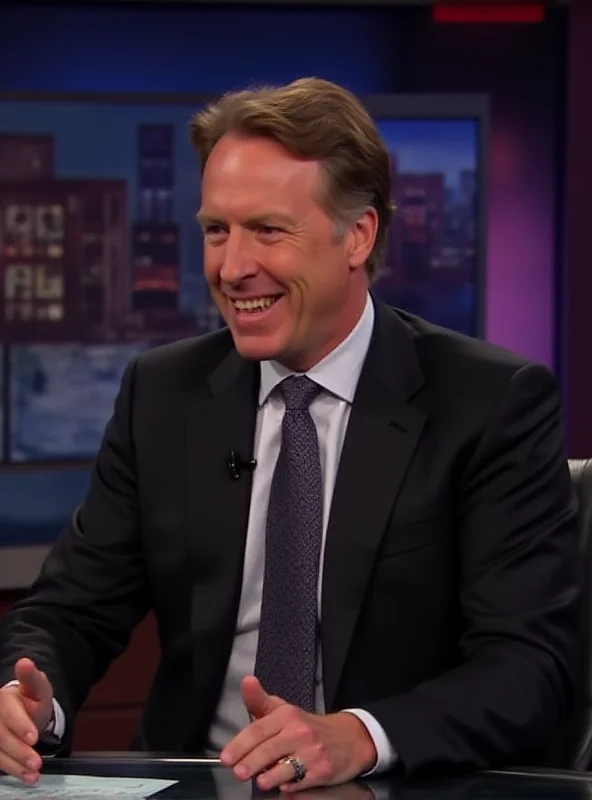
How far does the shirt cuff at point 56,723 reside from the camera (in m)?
1.63

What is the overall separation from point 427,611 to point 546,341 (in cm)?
223

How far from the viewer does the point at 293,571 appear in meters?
1.77

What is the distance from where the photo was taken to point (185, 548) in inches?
73.0

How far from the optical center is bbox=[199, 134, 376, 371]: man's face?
1742mm

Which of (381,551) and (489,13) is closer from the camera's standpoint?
(381,551)

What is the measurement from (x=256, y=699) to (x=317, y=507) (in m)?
0.37

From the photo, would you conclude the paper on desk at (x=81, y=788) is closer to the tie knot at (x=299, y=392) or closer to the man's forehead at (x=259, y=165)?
the tie knot at (x=299, y=392)


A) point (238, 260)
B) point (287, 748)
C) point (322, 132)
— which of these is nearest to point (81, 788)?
point (287, 748)

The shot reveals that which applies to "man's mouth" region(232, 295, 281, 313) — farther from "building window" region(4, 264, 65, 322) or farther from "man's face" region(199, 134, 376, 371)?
"building window" region(4, 264, 65, 322)

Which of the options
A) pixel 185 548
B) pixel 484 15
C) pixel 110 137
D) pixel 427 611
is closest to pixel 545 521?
pixel 427 611

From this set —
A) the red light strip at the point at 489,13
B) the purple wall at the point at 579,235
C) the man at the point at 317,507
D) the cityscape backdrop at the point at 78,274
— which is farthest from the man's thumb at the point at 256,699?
the red light strip at the point at 489,13

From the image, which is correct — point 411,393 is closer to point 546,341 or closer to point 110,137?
point 110,137

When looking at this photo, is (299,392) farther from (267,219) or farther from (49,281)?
(49,281)

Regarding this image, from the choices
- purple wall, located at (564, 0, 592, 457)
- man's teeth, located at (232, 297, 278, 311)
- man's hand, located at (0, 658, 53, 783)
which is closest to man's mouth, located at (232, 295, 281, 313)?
man's teeth, located at (232, 297, 278, 311)
